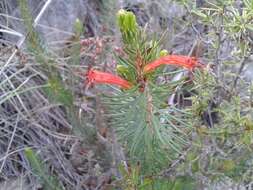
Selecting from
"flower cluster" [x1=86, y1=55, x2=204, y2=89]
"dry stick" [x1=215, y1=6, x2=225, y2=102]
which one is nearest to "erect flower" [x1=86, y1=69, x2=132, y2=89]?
"flower cluster" [x1=86, y1=55, x2=204, y2=89]

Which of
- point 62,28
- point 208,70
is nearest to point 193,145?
point 208,70

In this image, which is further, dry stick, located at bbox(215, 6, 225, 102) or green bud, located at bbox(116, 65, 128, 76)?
dry stick, located at bbox(215, 6, 225, 102)

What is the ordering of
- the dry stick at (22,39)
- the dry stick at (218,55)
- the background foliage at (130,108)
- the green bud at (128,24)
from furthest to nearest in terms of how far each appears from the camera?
the dry stick at (22,39) → the dry stick at (218,55) → the background foliage at (130,108) → the green bud at (128,24)

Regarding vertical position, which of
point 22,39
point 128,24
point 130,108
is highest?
point 128,24

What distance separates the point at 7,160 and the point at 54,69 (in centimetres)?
40

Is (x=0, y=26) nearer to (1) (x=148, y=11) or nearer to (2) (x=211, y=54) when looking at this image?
(1) (x=148, y=11)

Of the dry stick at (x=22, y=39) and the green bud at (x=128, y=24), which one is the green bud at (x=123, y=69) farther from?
the dry stick at (x=22, y=39)

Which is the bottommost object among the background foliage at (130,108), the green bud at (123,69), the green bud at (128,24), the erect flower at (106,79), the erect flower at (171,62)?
the background foliage at (130,108)

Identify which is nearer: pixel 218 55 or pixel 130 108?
pixel 130 108

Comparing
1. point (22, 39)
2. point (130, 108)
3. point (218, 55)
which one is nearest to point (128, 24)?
point (130, 108)

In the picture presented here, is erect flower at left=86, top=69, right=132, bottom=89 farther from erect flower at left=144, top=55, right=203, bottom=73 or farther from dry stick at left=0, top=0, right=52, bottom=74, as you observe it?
dry stick at left=0, top=0, right=52, bottom=74

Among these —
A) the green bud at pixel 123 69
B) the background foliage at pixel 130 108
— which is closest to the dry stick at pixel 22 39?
the background foliage at pixel 130 108

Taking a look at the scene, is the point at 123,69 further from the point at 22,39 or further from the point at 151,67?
the point at 22,39

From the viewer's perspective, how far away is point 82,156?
1.95 m
